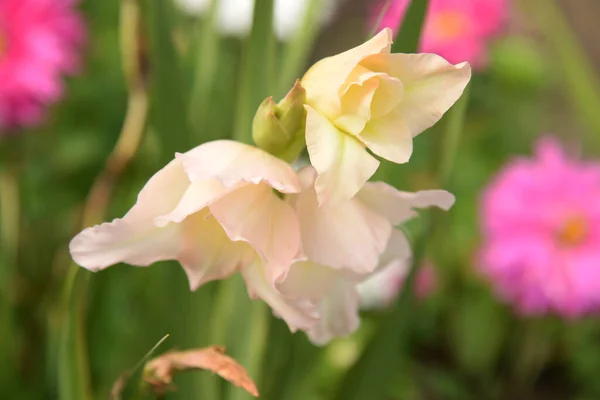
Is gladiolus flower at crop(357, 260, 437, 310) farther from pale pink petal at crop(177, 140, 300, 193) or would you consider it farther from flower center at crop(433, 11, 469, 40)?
pale pink petal at crop(177, 140, 300, 193)

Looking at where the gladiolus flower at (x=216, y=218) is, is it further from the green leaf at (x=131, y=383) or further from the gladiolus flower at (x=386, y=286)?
the gladiolus flower at (x=386, y=286)

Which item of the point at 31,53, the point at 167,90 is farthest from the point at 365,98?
the point at 31,53

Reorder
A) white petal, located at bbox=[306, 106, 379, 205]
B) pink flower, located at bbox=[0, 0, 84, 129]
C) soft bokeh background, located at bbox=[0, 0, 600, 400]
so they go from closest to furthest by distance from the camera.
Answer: white petal, located at bbox=[306, 106, 379, 205], soft bokeh background, located at bbox=[0, 0, 600, 400], pink flower, located at bbox=[0, 0, 84, 129]

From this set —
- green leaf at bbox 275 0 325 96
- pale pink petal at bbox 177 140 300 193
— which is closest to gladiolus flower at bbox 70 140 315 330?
pale pink petal at bbox 177 140 300 193

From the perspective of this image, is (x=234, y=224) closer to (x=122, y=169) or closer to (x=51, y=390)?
(x=122, y=169)

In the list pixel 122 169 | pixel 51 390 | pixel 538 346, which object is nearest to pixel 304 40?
pixel 122 169
